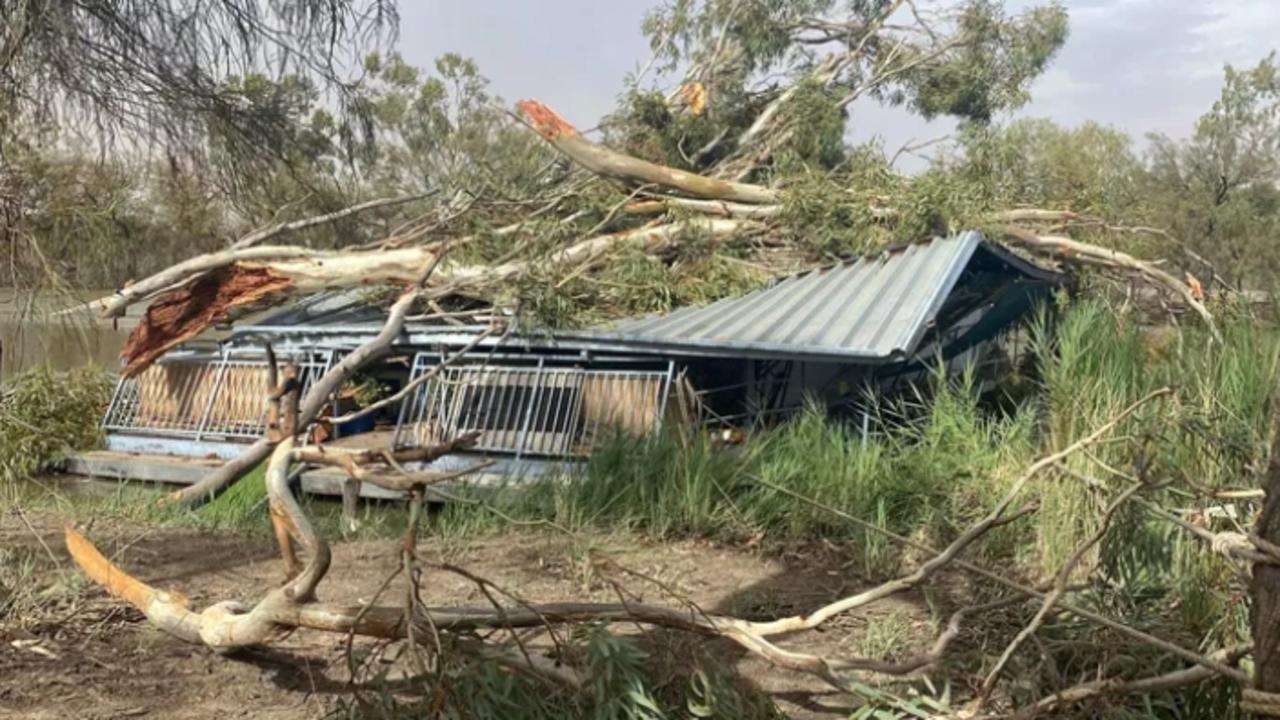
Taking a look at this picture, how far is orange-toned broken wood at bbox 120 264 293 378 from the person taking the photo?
11.7 metres

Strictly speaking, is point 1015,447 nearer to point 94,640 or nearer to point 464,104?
point 94,640

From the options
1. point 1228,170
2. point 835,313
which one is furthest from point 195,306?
point 1228,170

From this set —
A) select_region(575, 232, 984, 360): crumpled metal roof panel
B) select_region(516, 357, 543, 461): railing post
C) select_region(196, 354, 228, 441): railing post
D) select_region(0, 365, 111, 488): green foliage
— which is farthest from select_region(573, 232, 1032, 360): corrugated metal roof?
select_region(0, 365, 111, 488): green foliage

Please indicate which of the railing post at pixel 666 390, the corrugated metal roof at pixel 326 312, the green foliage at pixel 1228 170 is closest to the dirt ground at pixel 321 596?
the railing post at pixel 666 390

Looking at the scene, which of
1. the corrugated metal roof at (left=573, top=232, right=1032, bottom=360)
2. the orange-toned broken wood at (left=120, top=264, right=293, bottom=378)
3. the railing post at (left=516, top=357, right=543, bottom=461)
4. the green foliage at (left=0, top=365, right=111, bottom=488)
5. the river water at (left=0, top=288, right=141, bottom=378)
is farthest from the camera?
the green foliage at (left=0, top=365, right=111, bottom=488)

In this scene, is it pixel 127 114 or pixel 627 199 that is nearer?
pixel 127 114

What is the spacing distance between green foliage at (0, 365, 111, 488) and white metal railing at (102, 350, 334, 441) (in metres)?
0.61

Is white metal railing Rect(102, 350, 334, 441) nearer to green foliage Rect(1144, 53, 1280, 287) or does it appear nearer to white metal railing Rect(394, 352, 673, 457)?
white metal railing Rect(394, 352, 673, 457)

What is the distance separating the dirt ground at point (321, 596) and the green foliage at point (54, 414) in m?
4.74

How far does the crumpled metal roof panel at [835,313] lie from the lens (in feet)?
29.2

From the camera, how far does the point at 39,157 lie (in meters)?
4.86

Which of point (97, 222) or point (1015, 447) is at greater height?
point (97, 222)

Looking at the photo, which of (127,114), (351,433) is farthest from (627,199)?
(127,114)

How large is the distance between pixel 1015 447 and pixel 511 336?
4.74 m
